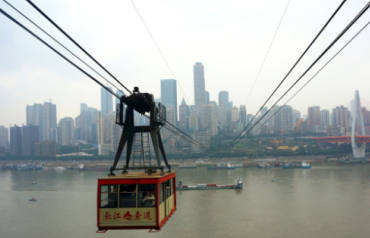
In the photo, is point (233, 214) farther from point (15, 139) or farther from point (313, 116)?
point (313, 116)

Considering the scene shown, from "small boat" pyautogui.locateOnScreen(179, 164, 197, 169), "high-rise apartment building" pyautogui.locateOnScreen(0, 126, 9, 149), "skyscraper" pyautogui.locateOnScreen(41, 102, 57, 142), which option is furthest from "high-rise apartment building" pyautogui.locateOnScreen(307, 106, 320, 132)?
"high-rise apartment building" pyautogui.locateOnScreen(0, 126, 9, 149)

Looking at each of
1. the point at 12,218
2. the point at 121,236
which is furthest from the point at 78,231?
the point at 12,218

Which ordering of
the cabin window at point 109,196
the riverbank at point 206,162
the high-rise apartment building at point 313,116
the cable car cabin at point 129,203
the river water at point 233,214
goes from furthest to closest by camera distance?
the high-rise apartment building at point 313,116 → the riverbank at point 206,162 → the river water at point 233,214 → the cabin window at point 109,196 → the cable car cabin at point 129,203

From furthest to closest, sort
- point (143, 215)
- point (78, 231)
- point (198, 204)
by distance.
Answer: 1. point (198, 204)
2. point (78, 231)
3. point (143, 215)

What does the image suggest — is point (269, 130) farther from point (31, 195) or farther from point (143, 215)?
point (143, 215)

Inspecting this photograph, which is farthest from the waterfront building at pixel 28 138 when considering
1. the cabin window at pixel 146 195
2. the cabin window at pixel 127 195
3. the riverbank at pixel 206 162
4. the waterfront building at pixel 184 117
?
the cabin window at pixel 146 195

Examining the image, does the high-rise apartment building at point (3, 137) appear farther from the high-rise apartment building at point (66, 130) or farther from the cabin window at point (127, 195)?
the cabin window at point (127, 195)

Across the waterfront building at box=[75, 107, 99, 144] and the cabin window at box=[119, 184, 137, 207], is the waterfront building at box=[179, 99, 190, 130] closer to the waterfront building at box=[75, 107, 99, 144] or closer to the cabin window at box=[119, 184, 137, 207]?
the waterfront building at box=[75, 107, 99, 144]
